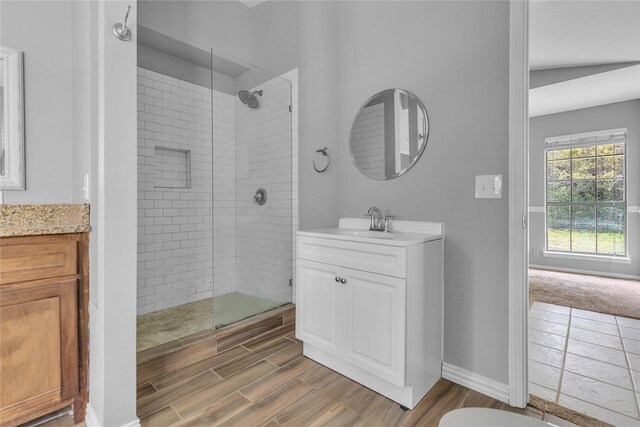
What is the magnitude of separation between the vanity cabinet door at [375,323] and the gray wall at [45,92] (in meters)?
1.80

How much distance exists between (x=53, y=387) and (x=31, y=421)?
23cm

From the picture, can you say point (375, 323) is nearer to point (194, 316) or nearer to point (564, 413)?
point (564, 413)

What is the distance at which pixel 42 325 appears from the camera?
1.43 meters

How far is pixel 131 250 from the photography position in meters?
1.37

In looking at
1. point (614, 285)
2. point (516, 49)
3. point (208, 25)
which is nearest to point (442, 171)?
point (516, 49)

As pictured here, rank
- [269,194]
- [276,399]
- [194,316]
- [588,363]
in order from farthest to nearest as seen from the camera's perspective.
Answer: [269,194] < [194,316] < [588,363] < [276,399]

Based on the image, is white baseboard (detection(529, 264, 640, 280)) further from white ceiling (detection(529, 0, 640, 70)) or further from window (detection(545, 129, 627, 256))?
white ceiling (detection(529, 0, 640, 70))

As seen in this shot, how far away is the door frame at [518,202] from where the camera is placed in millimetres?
1589

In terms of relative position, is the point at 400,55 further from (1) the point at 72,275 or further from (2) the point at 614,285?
(2) the point at 614,285

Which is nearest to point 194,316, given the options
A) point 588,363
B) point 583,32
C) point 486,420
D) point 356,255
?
point 356,255

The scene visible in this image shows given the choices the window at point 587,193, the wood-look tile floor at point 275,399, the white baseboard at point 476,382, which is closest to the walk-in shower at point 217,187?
the wood-look tile floor at point 275,399

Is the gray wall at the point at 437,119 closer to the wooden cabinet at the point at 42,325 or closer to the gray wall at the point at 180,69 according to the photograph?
the gray wall at the point at 180,69

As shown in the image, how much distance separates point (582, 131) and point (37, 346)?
6725mm

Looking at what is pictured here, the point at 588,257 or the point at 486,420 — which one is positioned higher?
the point at 486,420
